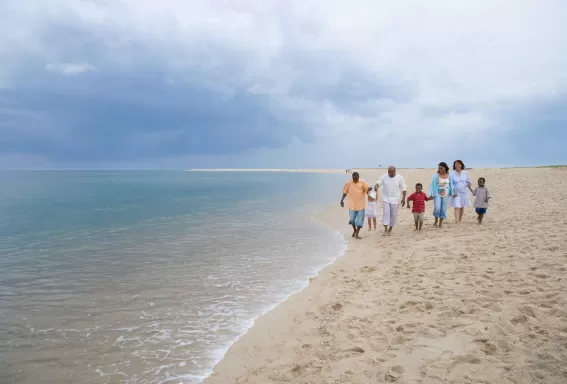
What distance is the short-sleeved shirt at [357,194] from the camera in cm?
1141

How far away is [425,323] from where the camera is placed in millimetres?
4617

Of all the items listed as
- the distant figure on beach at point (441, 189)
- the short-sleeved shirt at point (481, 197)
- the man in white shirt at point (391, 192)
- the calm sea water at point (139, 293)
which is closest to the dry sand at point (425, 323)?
the calm sea water at point (139, 293)

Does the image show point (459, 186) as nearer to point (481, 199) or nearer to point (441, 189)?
point (441, 189)

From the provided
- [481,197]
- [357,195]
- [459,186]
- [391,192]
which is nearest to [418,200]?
[391,192]

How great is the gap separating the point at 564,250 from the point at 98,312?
9.27 metres

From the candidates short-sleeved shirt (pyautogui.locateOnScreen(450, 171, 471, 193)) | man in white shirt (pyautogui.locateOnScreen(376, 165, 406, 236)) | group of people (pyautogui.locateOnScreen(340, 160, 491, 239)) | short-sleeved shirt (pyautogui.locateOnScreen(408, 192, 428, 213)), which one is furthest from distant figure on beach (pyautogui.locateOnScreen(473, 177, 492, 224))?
man in white shirt (pyautogui.locateOnScreen(376, 165, 406, 236))

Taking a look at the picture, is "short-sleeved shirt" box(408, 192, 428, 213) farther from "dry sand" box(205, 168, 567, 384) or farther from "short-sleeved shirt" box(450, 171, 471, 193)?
"dry sand" box(205, 168, 567, 384)

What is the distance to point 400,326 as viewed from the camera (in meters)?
4.61

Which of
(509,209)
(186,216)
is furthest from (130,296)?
(509,209)

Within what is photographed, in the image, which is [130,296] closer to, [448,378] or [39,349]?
[39,349]

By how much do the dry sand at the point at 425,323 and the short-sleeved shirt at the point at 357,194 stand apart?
10.7ft

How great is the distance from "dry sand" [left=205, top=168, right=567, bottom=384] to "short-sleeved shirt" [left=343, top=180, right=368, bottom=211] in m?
3.25

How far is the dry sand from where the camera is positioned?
142 inches

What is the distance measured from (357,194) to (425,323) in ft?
23.1
